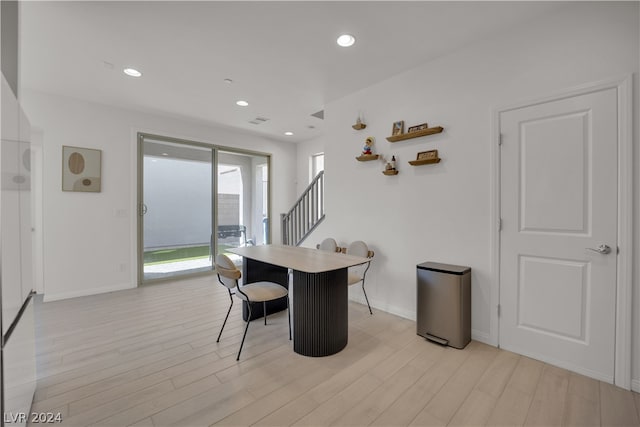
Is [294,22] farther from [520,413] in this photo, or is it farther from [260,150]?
[260,150]

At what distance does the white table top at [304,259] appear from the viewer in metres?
2.31

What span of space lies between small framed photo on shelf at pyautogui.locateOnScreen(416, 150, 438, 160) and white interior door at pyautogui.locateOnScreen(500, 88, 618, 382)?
60 centimetres

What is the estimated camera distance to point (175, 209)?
16.5 ft

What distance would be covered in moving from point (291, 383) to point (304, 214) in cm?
358

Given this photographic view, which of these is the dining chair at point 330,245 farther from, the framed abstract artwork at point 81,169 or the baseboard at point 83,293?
the framed abstract artwork at point 81,169

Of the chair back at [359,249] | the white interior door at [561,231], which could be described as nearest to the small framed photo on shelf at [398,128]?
the white interior door at [561,231]

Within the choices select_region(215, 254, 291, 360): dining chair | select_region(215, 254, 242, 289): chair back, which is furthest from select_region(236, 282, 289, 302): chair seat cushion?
select_region(215, 254, 242, 289): chair back

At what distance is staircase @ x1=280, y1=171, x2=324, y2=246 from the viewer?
16.6 ft

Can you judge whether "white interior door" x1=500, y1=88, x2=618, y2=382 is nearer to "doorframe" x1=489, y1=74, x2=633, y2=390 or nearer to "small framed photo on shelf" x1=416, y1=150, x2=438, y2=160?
"doorframe" x1=489, y1=74, x2=633, y2=390

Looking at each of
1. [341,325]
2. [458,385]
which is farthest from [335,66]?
[458,385]

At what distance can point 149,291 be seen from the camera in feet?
14.2

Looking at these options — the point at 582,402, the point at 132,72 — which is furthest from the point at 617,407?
the point at 132,72

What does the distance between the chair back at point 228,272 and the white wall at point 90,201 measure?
2.97 metres

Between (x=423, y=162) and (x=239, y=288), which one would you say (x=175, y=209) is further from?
(x=423, y=162)
